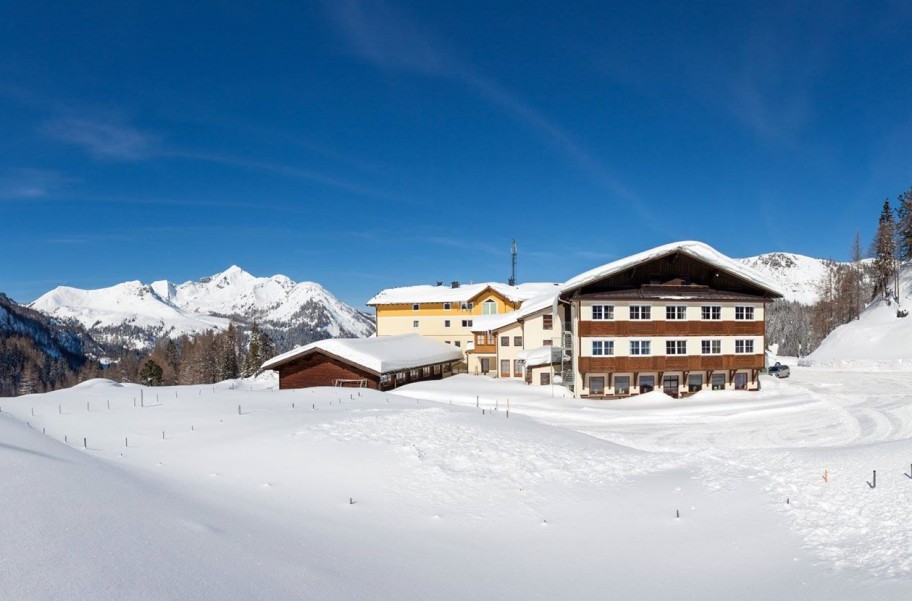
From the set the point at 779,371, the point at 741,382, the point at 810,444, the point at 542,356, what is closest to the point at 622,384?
the point at 542,356

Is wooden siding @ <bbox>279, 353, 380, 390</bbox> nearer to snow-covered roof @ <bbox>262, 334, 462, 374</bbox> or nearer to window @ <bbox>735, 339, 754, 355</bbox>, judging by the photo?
snow-covered roof @ <bbox>262, 334, 462, 374</bbox>

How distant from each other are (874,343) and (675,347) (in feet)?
107

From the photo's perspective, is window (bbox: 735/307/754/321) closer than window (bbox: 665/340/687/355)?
No

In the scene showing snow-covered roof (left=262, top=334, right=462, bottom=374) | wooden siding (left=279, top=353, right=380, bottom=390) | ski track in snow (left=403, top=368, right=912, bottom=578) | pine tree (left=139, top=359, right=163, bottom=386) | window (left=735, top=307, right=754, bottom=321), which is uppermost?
window (left=735, top=307, right=754, bottom=321)

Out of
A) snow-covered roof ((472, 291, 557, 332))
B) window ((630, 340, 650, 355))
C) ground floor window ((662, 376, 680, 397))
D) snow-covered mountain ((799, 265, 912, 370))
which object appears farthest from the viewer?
snow-covered mountain ((799, 265, 912, 370))

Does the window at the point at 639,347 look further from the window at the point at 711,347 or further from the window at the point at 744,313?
the window at the point at 744,313

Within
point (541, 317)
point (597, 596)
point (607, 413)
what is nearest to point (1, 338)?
point (541, 317)

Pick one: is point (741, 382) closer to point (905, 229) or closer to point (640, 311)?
point (640, 311)

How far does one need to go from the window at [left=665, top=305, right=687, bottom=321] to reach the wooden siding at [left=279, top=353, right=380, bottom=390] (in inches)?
897

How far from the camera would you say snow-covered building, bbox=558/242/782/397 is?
37.8m

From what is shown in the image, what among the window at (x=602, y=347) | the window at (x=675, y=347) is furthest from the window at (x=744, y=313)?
the window at (x=602, y=347)

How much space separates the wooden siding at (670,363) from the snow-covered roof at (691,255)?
5550 mm

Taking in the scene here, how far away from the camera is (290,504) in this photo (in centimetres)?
1220

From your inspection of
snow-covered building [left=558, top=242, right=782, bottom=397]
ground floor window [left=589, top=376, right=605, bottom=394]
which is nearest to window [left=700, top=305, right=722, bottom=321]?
snow-covered building [left=558, top=242, right=782, bottom=397]
